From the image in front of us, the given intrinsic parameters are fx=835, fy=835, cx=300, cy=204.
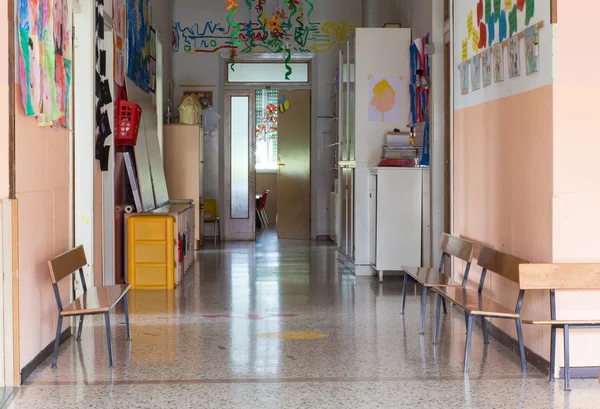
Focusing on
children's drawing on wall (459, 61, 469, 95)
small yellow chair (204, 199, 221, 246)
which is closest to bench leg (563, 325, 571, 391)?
children's drawing on wall (459, 61, 469, 95)

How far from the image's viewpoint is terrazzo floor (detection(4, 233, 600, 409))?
4.62 meters

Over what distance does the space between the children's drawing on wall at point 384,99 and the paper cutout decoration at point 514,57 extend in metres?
4.18

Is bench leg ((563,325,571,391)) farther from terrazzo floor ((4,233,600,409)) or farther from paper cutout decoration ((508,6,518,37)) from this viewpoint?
→ paper cutout decoration ((508,6,518,37))

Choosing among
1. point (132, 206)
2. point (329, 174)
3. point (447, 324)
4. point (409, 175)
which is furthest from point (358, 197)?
point (329, 174)

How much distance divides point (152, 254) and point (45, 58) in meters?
3.69

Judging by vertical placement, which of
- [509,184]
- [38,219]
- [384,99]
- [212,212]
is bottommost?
[212,212]

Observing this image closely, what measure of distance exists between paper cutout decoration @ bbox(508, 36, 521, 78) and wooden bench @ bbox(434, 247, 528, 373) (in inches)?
48.4

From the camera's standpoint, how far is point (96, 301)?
570 centimetres

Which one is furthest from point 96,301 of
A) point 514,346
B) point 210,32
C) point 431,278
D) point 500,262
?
point 210,32

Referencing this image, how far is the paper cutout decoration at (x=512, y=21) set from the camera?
5645 mm

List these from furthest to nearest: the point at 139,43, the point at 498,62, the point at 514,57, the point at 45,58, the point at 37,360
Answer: the point at 139,43, the point at 498,62, the point at 514,57, the point at 45,58, the point at 37,360

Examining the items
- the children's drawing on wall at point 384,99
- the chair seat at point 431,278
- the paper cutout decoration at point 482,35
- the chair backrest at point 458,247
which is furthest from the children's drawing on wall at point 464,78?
the children's drawing on wall at point 384,99

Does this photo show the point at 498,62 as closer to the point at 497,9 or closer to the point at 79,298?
the point at 497,9

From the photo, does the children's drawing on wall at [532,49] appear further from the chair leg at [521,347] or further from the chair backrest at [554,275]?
the chair leg at [521,347]
